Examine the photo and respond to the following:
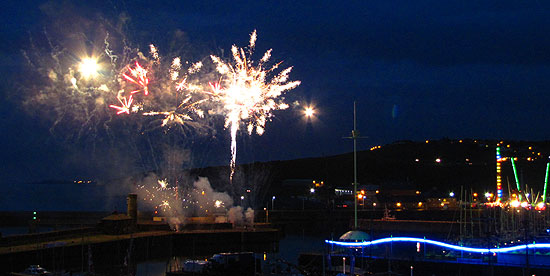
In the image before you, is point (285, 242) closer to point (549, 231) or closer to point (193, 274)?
point (549, 231)

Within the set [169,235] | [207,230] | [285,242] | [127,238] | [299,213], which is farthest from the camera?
[299,213]

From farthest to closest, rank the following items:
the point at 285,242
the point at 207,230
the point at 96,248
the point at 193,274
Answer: the point at 285,242 < the point at 207,230 < the point at 96,248 < the point at 193,274

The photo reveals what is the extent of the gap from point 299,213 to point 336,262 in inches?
2147

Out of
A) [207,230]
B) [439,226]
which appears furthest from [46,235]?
[439,226]

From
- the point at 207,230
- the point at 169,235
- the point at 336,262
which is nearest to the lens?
the point at 336,262

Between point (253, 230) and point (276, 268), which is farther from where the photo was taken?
point (253, 230)

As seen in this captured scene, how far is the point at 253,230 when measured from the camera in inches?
2665

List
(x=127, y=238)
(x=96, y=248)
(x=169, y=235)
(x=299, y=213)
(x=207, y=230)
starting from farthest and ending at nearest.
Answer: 1. (x=299, y=213)
2. (x=207, y=230)
3. (x=169, y=235)
4. (x=127, y=238)
5. (x=96, y=248)

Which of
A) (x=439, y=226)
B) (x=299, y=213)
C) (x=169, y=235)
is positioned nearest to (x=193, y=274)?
(x=169, y=235)

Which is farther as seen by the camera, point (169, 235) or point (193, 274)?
point (169, 235)

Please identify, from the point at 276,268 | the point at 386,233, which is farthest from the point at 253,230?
the point at 276,268

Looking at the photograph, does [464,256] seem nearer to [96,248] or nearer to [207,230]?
[96,248]

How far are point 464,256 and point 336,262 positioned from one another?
28.4 feet

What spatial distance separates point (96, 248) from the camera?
49.4 m
